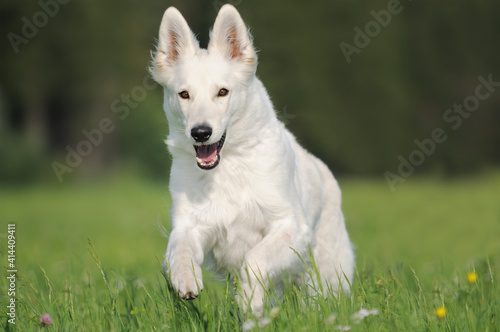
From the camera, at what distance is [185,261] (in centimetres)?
398

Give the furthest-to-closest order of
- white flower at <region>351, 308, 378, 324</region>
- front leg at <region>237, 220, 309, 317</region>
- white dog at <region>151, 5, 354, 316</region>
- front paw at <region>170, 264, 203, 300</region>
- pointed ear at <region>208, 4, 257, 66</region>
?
pointed ear at <region>208, 4, 257, 66</region>
white dog at <region>151, 5, 354, 316</region>
front leg at <region>237, 220, 309, 317</region>
front paw at <region>170, 264, 203, 300</region>
white flower at <region>351, 308, 378, 324</region>

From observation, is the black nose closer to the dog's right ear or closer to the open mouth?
the open mouth

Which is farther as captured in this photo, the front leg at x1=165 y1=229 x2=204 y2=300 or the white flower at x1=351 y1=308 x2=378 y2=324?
the front leg at x1=165 y1=229 x2=204 y2=300

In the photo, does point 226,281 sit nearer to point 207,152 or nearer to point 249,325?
point 249,325

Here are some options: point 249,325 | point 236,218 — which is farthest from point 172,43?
point 249,325

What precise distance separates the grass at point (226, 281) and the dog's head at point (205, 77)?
943 mm

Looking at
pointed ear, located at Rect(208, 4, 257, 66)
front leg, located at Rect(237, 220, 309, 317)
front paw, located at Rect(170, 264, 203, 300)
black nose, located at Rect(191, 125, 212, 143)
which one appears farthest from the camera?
pointed ear, located at Rect(208, 4, 257, 66)

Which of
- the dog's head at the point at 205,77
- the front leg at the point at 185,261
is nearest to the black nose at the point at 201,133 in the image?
the dog's head at the point at 205,77

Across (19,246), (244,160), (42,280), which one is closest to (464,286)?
(244,160)

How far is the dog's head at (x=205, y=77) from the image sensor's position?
14.5ft

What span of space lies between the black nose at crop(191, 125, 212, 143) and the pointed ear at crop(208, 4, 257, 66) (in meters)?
0.79

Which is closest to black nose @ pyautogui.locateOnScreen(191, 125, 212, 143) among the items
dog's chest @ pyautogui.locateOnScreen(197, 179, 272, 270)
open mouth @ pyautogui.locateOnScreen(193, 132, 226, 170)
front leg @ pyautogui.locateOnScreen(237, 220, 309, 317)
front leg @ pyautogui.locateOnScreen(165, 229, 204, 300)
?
open mouth @ pyautogui.locateOnScreen(193, 132, 226, 170)

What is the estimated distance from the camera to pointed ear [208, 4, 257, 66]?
484 centimetres

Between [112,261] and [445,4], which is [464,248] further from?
[445,4]
